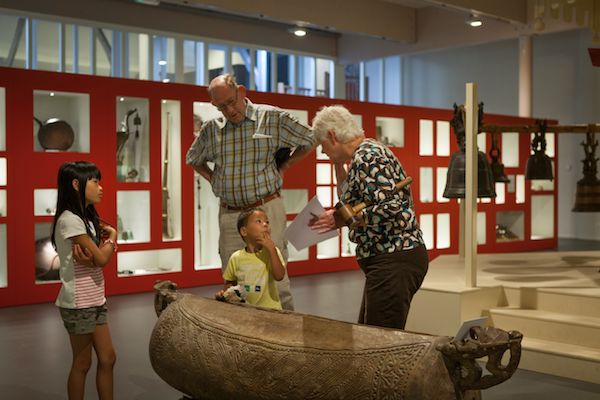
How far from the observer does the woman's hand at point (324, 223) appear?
3.08 m

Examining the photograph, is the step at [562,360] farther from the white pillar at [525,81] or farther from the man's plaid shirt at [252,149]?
the white pillar at [525,81]

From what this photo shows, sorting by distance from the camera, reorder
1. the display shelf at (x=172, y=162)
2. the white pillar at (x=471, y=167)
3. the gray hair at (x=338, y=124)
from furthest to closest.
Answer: the display shelf at (x=172, y=162)
the white pillar at (x=471, y=167)
the gray hair at (x=338, y=124)

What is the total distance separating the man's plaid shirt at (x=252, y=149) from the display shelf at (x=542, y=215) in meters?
9.11

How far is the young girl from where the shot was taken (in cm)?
338

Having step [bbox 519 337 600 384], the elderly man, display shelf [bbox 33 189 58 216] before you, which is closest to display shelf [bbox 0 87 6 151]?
display shelf [bbox 33 189 58 216]

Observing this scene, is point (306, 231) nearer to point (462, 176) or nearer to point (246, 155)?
point (246, 155)

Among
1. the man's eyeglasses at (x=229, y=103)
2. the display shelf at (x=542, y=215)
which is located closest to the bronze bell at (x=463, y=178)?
the man's eyeglasses at (x=229, y=103)

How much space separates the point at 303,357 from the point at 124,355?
253cm

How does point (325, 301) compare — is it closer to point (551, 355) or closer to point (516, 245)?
point (551, 355)

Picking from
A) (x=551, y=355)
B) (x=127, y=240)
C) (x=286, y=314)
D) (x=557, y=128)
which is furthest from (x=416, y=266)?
(x=127, y=240)

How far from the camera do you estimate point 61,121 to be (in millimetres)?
7660

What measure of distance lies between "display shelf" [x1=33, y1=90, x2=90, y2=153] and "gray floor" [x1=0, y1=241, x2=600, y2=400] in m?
1.55

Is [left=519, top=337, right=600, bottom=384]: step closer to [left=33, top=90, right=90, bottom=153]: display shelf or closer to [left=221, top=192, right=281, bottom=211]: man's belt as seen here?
[left=221, top=192, right=281, bottom=211]: man's belt

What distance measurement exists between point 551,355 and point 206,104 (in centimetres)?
516
